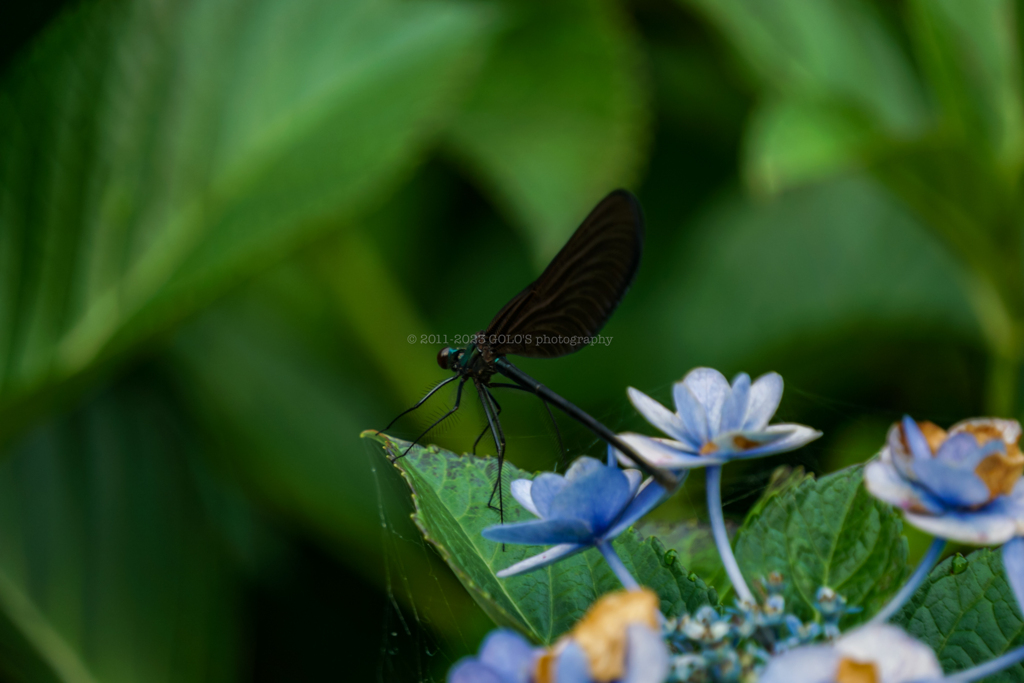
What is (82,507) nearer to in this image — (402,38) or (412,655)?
(402,38)

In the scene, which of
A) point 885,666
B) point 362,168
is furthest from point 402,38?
point 885,666

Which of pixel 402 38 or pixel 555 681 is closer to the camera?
pixel 555 681

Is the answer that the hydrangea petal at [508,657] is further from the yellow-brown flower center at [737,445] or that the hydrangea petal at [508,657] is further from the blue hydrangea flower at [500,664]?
the yellow-brown flower center at [737,445]

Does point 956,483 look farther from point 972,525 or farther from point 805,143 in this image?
point 805,143

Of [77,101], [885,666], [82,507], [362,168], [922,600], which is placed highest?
[77,101]

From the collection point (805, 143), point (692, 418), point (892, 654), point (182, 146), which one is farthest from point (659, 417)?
point (182, 146)

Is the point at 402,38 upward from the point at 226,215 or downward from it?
upward

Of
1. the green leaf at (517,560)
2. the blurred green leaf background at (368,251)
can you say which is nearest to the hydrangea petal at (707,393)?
the green leaf at (517,560)

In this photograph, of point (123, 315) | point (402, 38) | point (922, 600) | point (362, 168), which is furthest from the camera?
point (402, 38)
